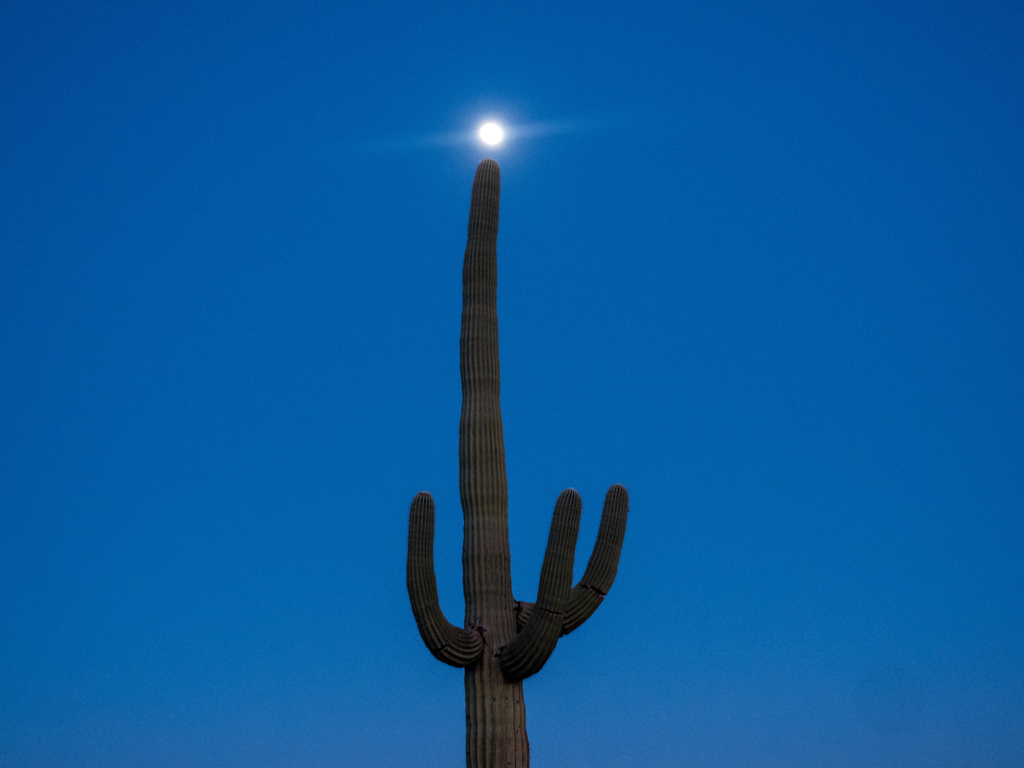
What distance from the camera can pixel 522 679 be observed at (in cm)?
649

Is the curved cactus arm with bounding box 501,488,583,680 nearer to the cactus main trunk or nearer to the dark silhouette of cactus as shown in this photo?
the dark silhouette of cactus

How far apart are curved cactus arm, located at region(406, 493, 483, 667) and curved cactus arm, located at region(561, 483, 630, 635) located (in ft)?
2.42

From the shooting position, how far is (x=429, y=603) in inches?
249

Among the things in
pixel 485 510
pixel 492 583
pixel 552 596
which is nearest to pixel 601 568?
pixel 552 596

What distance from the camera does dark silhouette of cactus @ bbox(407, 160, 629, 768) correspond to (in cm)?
625

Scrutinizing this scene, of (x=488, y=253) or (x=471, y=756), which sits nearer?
(x=471, y=756)

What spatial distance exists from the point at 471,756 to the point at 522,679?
635mm

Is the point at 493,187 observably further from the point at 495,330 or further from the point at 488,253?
the point at 495,330

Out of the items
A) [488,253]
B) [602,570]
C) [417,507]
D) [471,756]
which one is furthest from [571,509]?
[488,253]

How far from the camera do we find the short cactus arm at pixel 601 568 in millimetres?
6484

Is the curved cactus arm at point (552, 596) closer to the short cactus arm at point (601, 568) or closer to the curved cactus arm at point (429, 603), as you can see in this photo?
the short cactus arm at point (601, 568)

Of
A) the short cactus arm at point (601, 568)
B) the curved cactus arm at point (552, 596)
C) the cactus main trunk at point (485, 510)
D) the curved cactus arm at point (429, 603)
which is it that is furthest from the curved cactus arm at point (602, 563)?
the curved cactus arm at point (429, 603)

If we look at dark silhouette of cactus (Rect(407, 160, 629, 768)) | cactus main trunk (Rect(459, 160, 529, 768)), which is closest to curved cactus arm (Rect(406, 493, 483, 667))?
dark silhouette of cactus (Rect(407, 160, 629, 768))

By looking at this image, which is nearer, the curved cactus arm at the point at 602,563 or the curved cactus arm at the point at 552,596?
the curved cactus arm at the point at 552,596
